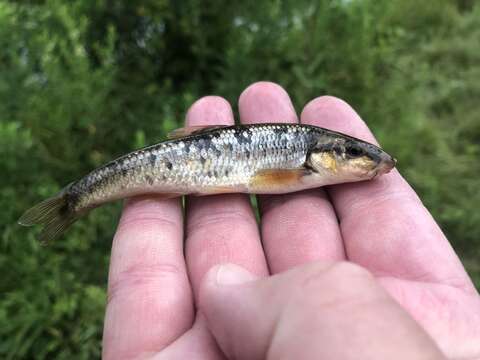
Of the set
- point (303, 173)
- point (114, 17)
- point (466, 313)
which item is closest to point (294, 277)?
point (466, 313)

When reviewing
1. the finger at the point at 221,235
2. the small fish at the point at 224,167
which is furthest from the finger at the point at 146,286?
the small fish at the point at 224,167

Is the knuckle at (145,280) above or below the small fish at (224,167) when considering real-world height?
below

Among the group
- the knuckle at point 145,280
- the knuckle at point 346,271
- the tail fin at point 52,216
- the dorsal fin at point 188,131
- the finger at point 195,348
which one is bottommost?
the finger at point 195,348

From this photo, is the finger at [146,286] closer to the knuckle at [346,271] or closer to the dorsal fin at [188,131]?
the dorsal fin at [188,131]

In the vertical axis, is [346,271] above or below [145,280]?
above

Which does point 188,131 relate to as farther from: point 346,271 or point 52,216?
point 346,271

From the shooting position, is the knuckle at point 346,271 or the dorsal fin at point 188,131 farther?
the dorsal fin at point 188,131

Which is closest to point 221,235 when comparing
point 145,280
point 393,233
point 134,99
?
point 145,280
